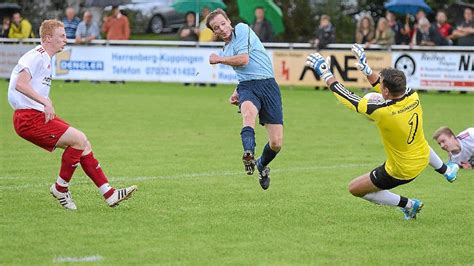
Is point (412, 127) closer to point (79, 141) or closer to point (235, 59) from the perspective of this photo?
point (235, 59)

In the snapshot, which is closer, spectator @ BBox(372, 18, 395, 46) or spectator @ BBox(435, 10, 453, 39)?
spectator @ BBox(372, 18, 395, 46)

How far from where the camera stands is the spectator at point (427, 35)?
25.7m

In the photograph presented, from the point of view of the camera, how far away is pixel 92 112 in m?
20.2

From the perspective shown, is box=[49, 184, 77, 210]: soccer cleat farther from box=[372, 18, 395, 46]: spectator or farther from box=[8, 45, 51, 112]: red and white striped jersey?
box=[372, 18, 395, 46]: spectator

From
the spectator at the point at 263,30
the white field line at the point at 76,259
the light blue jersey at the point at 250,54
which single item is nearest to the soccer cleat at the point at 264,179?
the light blue jersey at the point at 250,54

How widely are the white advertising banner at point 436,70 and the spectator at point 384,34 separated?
0.51 m

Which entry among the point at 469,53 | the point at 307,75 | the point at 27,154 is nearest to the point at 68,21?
the point at 307,75

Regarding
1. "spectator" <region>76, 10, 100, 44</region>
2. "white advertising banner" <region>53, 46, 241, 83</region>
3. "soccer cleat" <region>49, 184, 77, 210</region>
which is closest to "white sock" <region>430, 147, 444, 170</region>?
"soccer cleat" <region>49, 184, 77, 210</region>

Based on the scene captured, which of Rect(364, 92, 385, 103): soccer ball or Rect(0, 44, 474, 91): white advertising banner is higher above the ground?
Rect(364, 92, 385, 103): soccer ball

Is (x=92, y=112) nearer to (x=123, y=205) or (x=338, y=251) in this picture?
(x=123, y=205)

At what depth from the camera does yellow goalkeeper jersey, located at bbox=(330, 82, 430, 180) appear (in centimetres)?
902

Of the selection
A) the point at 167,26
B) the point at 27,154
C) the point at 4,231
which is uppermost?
the point at 4,231

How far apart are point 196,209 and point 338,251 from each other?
2.26 metres

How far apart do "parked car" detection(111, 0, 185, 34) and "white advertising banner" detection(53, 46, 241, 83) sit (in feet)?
37.8
